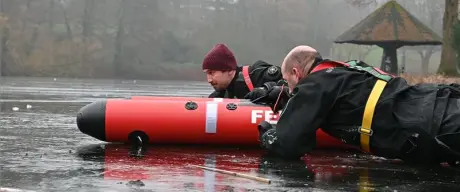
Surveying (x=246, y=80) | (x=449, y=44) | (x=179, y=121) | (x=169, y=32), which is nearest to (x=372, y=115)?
(x=179, y=121)

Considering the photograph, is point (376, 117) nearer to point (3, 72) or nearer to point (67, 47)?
point (3, 72)

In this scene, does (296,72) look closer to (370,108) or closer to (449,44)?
(370,108)

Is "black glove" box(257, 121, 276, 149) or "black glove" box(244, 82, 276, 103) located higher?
"black glove" box(244, 82, 276, 103)

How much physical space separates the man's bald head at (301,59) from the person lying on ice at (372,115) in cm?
6

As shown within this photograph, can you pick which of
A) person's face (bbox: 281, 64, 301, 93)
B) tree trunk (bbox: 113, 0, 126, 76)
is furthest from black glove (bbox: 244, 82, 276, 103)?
tree trunk (bbox: 113, 0, 126, 76)

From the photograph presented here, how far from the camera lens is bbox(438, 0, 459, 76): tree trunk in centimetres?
2346

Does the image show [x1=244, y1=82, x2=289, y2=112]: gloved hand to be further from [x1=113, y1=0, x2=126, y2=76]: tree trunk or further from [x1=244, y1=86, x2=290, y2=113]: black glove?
[x1=113, y1=0, x2=126, y2=76]: tree trunk

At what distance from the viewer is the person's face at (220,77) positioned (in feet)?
22.5

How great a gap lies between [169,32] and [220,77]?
53.0 metres

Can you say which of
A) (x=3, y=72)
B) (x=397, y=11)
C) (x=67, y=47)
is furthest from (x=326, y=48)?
(x=397, y=11)

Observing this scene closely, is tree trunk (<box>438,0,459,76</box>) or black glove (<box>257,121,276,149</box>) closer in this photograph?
black glove (<box>257,121,276,149</box>)

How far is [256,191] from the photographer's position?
3.85 meters

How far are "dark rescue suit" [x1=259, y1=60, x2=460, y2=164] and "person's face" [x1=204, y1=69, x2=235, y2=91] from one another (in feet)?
7.06

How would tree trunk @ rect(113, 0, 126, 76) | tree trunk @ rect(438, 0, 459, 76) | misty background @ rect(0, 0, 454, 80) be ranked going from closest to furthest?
1. tree trunk @ rect(438, 0, 459, 76)
2. misty background @ rect(0, 0, 454, 80)
3. tree trunk @ rect(113, 0, 126, 76)
